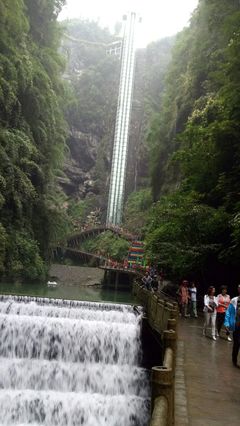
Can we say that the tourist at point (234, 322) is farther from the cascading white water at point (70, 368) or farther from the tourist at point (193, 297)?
the tourist at point (193, 297)

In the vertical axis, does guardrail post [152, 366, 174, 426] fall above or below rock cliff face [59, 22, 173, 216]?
below

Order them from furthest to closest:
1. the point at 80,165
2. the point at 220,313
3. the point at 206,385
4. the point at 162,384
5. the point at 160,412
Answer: the point at 80,165
the point at 220,313
the point at 206,385
the point at 162,384
the point at 160,412

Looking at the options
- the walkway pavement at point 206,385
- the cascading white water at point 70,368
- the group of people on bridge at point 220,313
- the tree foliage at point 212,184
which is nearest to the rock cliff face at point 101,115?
the tree foliage at point 212,184

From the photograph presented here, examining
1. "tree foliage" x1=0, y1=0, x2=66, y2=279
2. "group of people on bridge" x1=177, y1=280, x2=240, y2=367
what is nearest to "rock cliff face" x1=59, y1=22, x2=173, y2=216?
"tree foliage" x1=0, y1=0, x2=66, y2=279

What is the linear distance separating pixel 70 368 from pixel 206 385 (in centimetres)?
510

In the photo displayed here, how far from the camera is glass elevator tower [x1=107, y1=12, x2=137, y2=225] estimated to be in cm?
6819

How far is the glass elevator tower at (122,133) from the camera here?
68188 millimetres

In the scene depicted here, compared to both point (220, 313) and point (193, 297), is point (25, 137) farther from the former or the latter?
point (220, 313)

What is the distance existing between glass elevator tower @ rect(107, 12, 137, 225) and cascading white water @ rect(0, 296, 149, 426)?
173 feet

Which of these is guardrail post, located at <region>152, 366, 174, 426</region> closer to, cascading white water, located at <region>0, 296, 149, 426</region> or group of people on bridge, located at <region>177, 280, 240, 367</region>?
group of people on bridge, located at <region>177, 280, 240, 367</region>

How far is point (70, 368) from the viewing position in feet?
37.5

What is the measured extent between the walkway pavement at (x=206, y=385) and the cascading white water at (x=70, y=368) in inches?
65.1

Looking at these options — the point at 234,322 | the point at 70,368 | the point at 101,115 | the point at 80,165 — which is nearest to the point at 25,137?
the point at 70,368

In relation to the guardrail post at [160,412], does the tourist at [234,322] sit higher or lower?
higher
